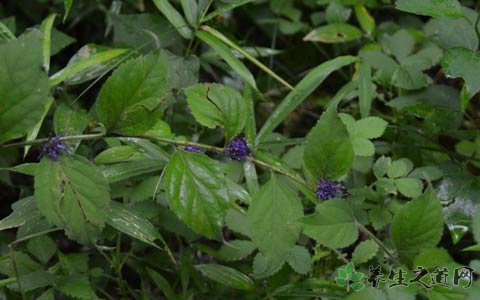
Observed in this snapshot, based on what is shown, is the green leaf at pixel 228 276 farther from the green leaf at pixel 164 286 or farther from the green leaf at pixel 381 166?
the green leaf at pixel 381 166

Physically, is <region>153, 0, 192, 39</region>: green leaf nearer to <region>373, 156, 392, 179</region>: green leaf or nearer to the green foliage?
the green foliage

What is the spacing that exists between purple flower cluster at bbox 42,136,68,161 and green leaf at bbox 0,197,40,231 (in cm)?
19

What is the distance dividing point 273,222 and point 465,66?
0.47 metres

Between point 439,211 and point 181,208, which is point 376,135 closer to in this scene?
point 439,211

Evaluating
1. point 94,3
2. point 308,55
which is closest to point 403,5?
point 308,55

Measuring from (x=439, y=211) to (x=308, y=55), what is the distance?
3.20 ft

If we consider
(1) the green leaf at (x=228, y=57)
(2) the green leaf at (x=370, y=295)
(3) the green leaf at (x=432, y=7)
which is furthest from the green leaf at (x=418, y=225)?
(1) the green leaf at (x=228, y=57)

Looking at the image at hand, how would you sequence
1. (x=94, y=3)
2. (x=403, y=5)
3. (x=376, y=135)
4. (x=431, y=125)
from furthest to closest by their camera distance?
(x=94, y=3) → (x=431, y=125) → (x=376, y=135) → (x=403, y=5)

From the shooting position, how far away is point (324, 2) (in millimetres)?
1679

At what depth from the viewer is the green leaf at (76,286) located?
109 cm

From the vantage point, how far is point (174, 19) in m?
1.35

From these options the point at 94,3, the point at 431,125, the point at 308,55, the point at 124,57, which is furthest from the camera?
the point at 308,55

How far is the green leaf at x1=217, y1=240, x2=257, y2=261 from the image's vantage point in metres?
1.21

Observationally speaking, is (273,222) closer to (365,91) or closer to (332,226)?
(332,226)
